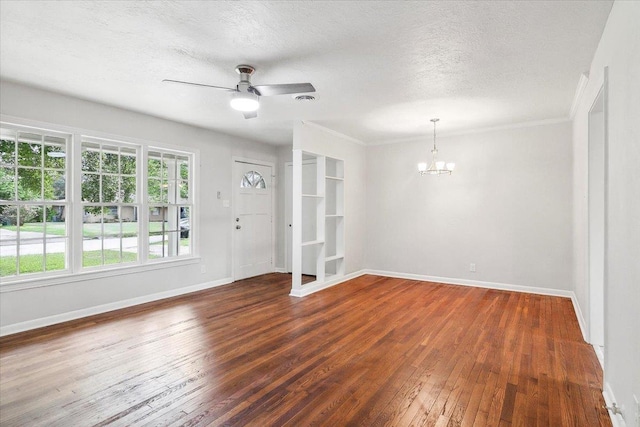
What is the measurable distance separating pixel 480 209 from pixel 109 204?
5.58 metres

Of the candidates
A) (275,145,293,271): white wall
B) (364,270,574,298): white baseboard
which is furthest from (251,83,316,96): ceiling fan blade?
(364,270,574,298): white baseboard

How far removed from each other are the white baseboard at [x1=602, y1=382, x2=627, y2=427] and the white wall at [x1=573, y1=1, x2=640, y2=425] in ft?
0.08

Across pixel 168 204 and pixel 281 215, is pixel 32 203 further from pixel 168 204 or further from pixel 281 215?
pixel 281 215

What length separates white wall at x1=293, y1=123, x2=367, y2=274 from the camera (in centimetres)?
556

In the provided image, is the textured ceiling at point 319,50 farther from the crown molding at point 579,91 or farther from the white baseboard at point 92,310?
the white baseboard at point 92,310

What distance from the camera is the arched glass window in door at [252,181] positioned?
6.45 meters

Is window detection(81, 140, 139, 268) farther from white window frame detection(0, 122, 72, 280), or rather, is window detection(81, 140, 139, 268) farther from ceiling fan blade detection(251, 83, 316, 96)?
ceiling fan blade detection(251, 83, 316, 96)

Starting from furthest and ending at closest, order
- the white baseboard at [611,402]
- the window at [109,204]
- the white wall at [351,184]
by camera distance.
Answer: the white wall at [351,184] < the window at [109,204] < the white baseboard at [611,402]

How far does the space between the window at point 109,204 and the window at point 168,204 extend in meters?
0.25

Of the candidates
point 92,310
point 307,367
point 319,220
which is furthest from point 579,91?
point 92,310

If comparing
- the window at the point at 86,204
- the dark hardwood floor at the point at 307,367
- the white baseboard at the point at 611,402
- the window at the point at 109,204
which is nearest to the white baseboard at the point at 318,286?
the dark hardwood floor at the point at 307,367

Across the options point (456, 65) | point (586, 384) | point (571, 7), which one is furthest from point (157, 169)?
point (586, 384)

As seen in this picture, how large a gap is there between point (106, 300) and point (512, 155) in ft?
20.4

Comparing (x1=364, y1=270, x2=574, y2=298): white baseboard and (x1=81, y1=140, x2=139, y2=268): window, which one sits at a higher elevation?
(x1=81, y1=140, x2=139, y2=268): window
